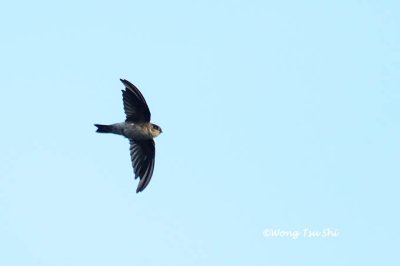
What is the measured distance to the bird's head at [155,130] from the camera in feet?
80.3

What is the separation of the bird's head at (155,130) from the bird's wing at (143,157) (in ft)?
1.67

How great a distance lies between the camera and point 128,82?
23953 millimetres

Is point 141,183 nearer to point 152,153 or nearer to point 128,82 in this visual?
point 152,153

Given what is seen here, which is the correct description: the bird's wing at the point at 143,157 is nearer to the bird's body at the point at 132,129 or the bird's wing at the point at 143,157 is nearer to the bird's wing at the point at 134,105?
the bird's body at the point at 132,129

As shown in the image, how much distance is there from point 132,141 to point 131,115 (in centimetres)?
103

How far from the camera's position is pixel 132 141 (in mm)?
25109

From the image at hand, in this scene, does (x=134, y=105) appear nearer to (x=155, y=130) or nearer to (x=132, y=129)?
(x=132, y=129)

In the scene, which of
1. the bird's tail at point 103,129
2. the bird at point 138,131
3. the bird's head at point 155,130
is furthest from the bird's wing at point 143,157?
the bird's tail at point 103,129

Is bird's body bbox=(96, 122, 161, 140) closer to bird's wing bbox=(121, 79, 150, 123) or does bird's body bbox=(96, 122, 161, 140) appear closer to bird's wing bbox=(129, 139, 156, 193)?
bird's wing bbox=(121, 79, 150, 123)

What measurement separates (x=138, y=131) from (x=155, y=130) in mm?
420

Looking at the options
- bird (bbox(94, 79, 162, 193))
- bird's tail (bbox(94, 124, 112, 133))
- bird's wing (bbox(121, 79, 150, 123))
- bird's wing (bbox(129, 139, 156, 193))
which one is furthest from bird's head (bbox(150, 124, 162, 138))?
bird's tail (bbox(94, 124, 112, 133))

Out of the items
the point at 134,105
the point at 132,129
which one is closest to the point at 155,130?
the point at 132,129

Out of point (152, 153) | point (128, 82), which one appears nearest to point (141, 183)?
point (152, 153)

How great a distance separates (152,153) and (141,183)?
837 millimetres
